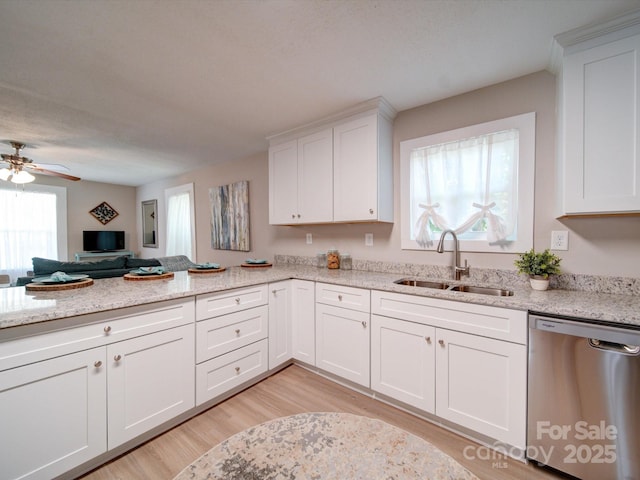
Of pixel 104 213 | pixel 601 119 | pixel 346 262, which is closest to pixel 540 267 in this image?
pixel 601 119

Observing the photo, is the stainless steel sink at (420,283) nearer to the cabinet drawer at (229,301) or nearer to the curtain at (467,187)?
the curtain at (467,187)

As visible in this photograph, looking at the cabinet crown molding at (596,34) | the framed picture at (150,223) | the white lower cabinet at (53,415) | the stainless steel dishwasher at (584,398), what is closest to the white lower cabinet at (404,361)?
the stainless steel dishwasher at (584,398)

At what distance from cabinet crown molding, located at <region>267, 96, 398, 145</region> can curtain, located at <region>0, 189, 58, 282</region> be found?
206 inches

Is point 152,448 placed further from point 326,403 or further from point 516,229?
point 516,229

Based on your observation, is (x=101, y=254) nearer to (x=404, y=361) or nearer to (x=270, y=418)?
(x=270, y=418)

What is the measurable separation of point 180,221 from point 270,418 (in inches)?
161

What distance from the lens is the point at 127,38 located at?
1.49 meters

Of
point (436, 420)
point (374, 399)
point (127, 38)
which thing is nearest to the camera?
point (127, 38)

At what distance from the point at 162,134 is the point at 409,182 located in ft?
8.71

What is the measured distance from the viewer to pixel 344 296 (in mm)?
2119

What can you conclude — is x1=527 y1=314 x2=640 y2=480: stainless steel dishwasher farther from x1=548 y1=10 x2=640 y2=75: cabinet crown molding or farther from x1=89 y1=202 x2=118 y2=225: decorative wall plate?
x1=89 y1=202 x2=118 y2=225: decorative wall plate

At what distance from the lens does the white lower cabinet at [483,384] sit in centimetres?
143

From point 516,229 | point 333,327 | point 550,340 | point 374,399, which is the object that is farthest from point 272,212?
point 550,340

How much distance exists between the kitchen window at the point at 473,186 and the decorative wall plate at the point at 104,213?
20.8ft
